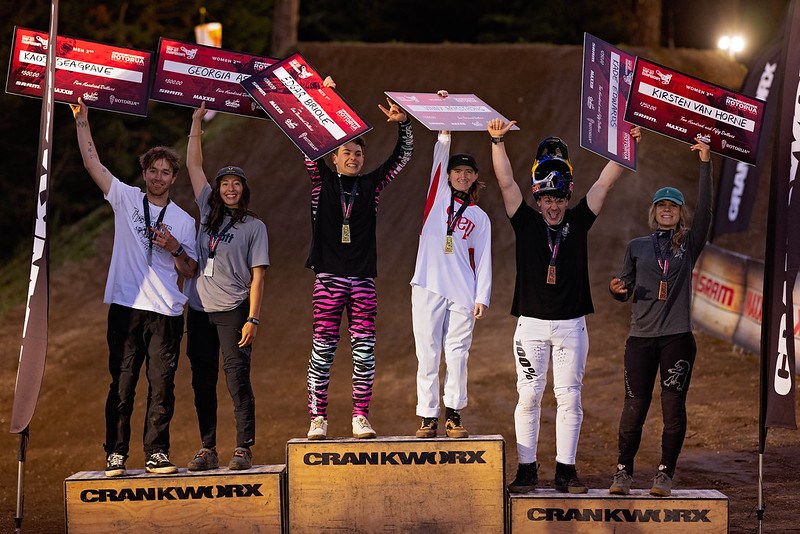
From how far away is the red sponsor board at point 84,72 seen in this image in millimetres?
9383

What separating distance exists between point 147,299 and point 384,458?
239cm

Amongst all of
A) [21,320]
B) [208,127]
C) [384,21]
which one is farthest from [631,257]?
[384,21]

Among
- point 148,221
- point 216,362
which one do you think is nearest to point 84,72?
point 148,221

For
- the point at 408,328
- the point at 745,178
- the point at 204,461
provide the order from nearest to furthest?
the point at 204,461 < the point at 408,328 < the point at 745,178

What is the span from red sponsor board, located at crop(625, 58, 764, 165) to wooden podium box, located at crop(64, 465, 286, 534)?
4.43m

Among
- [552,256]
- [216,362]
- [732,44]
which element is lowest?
[216,362]

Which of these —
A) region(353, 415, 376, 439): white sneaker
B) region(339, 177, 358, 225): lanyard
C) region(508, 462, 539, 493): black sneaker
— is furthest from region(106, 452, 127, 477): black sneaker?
region(508, 462, 539, 493): black sneaker

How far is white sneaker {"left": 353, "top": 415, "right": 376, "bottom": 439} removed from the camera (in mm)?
8938

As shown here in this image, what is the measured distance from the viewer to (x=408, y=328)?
63.9 feet

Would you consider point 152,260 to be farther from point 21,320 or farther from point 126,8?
point 126,8

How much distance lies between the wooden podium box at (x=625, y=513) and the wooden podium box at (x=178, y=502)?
2137 millimetres

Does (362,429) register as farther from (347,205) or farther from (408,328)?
(408,328)

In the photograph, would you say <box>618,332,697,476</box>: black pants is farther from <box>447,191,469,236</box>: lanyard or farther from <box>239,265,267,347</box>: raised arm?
<box>239,265,267,347</box>: raised arm

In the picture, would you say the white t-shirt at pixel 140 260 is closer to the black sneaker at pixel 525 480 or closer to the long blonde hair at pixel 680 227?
the black sneaker at pixel 525 480
